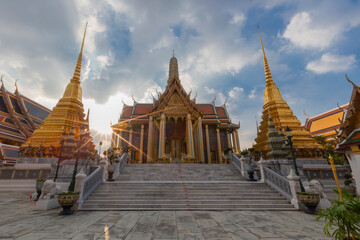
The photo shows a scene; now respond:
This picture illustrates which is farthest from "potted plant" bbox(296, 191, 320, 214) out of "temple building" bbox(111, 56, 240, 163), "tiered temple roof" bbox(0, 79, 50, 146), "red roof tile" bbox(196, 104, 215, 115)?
"tiered temple roof" bbox(0, 79, 50, 146)

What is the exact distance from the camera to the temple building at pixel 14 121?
18484 mm

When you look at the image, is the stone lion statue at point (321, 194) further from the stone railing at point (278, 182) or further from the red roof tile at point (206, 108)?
the red roof tile at point (206, 108)

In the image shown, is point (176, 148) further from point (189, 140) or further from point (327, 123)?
point (327, 123)

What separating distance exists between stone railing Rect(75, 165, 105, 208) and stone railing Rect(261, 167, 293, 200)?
871 cm

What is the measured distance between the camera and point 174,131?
22.7 meters

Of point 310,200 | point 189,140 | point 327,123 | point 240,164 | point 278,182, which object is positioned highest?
point 327,123

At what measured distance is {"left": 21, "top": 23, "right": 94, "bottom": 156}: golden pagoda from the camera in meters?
15.3

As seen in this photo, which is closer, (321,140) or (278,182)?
(278,182)

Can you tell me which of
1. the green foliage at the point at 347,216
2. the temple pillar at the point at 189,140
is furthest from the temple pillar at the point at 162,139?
the green foliage at the point at 347,216

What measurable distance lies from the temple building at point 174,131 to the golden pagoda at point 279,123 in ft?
13.2

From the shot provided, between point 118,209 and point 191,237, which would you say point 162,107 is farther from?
point 191,237

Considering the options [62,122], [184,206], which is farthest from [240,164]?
[62,122]

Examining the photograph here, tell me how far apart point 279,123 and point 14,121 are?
33269 millimetres

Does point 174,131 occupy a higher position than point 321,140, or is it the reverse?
point 174,131
